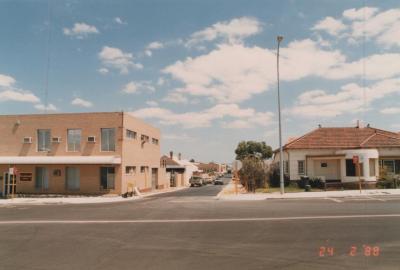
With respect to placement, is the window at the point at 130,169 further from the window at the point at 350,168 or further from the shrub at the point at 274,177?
the window at the point at 350,168

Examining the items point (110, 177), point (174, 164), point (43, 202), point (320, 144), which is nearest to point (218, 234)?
point (43, 202)

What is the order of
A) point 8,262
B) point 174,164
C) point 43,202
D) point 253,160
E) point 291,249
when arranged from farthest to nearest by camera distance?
point 174,164
point 253,160
point 43,202
point 291,249
point 8,262

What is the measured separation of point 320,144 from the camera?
36875 mm

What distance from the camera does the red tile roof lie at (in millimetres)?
35000

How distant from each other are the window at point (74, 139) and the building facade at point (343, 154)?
19658 mm

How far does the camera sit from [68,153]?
1380 inches

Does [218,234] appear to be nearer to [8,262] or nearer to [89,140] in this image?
[8,262]

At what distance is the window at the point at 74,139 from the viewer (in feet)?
115

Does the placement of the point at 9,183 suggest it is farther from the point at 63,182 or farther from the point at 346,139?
the point at 346,139

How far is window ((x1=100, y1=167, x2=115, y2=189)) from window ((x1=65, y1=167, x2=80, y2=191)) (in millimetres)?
2200

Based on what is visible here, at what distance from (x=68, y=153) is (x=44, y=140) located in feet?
9.25

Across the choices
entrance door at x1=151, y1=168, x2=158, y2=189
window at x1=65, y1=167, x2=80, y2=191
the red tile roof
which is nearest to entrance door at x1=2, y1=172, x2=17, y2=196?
window at x1=65, y1=167, x2=80, y2=191

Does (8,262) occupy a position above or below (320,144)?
below

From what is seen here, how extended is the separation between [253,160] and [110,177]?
13.2 m
